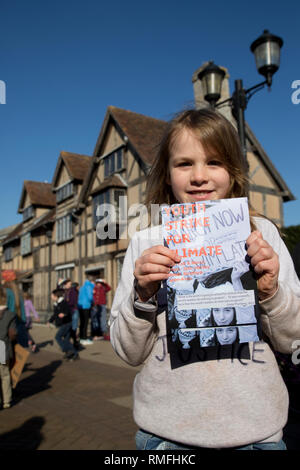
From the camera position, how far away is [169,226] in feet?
4.36

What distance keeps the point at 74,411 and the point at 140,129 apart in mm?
14027

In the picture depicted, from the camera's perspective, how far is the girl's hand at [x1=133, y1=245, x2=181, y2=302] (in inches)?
49.9

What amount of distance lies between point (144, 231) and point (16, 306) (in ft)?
19.7

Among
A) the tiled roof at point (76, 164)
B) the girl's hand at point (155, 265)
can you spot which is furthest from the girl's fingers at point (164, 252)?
the tiled roof at point (76, 164)

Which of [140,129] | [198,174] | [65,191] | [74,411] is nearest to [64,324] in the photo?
[74,411]

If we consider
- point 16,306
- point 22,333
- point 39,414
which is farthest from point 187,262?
point 22,333

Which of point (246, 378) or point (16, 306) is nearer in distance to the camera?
point (246, 378)

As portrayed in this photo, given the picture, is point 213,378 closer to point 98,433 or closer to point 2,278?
point 98,433

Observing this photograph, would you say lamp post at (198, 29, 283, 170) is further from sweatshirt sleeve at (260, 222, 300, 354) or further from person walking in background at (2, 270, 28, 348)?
sweatshirt sleeve at (260, 222, 300, 354)

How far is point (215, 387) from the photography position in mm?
1314

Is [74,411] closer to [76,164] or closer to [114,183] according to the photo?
[114,183]

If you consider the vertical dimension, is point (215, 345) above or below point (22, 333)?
above

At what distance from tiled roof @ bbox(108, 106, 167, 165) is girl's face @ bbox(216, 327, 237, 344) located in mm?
13812

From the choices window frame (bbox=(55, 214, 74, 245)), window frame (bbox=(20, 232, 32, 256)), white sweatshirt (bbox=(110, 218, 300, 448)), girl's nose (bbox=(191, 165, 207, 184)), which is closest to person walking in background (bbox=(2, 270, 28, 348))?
white sweatshirt (bbox=(110, 218, 300, 448))
